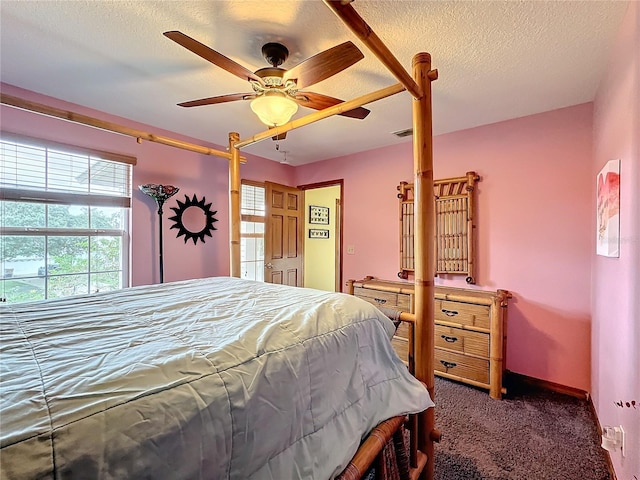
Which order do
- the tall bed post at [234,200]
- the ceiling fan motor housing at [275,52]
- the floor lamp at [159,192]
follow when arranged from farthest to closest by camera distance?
the floor lamp at [159,192] → the tall bed post at [234,200] → the ceiling fan motor housing at [275,52]

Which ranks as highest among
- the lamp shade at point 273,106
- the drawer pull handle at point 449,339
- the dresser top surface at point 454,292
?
the lamp shade at point 273,106

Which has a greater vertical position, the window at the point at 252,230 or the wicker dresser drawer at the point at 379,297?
the window at the point at 252,230

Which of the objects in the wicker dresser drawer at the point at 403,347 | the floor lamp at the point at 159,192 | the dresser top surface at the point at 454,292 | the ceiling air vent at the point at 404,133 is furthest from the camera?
the ceiling air vent at the point at 404,133

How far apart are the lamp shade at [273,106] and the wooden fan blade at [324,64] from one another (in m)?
0.10

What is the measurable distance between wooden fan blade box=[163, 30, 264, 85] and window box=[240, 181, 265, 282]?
245 centimetres

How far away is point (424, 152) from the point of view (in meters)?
1.42

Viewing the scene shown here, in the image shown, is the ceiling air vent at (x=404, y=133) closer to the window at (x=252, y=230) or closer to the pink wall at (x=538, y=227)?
the pink wall at (x=538, y=227)

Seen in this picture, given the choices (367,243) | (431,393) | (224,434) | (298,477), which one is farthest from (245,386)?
(367,243)

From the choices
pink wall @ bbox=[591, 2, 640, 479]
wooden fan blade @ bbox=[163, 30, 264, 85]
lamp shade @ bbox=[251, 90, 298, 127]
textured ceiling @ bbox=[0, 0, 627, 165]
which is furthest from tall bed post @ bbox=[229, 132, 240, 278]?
pink wall @ bbox=[591, 2, 640, 479]

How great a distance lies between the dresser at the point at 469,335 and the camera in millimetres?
2480

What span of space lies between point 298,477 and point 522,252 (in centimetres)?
276

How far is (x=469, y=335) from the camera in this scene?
103 inches

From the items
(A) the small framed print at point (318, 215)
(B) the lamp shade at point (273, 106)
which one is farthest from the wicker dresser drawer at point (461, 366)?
(A) the small framed print at point (318, 215)

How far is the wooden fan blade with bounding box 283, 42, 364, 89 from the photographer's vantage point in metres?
1.33
